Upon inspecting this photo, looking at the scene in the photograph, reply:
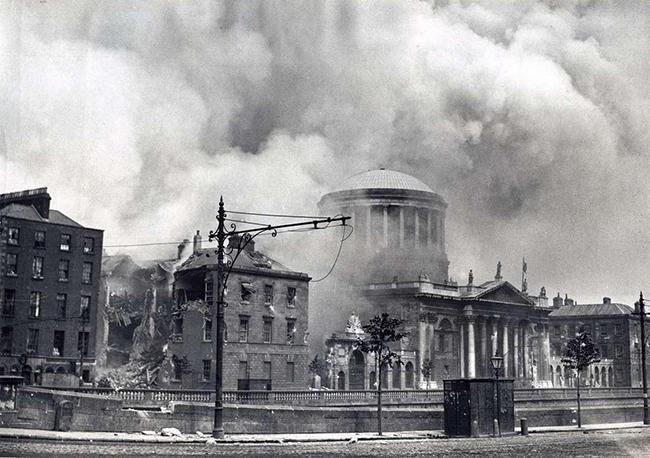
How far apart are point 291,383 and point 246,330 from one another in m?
5.52

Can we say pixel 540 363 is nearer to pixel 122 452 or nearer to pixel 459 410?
pixel 459 410

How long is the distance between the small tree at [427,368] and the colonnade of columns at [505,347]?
6.51m

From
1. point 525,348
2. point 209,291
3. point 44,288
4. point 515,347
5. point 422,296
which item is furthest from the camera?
point 525,348

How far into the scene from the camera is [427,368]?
79875mm

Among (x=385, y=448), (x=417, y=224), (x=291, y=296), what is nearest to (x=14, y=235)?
(x=291, y=296)

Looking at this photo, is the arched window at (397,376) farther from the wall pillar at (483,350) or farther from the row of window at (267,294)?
the row of window at (267,294)

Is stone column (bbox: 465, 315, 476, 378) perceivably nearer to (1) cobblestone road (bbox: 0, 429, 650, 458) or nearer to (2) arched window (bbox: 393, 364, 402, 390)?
(2) arched window (bbox: 393, 364, 402, 390)

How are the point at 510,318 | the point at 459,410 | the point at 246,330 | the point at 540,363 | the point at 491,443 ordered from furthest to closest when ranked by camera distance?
the point at 540,363 < the point at 510,318 < the point at 246,330 < the point at 459,410 < the point at 491,443

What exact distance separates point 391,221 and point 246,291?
39269 millimetres

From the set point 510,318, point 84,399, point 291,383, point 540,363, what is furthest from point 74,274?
point 540,363

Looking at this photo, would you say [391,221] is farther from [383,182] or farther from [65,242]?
[65,242]

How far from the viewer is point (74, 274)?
60.3m

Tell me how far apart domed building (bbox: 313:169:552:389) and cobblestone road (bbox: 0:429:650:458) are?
47600 mm

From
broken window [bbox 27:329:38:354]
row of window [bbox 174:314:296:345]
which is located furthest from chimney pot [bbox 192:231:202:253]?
broken window [bbox 27:329:38:354]
